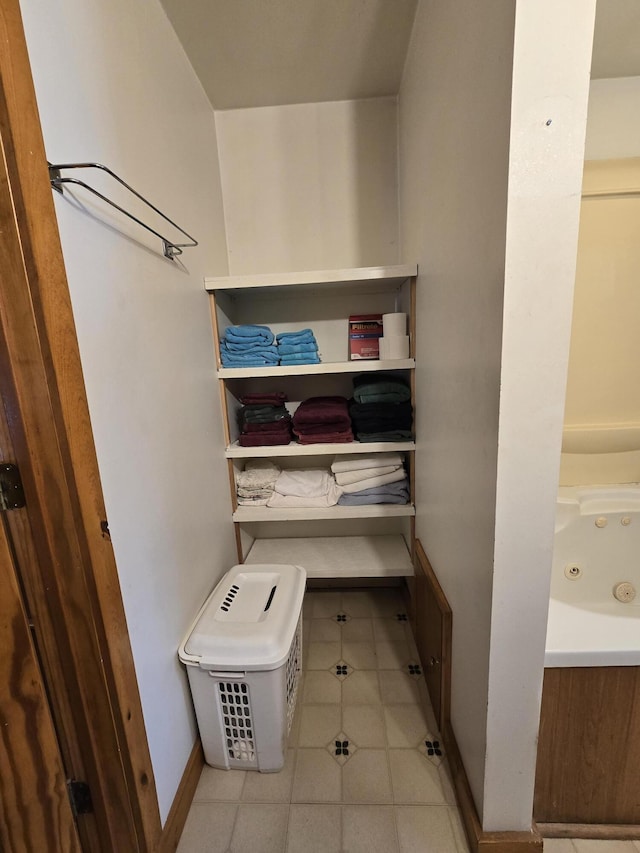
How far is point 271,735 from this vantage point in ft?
3.49

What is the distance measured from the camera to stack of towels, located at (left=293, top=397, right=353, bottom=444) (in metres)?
1.54

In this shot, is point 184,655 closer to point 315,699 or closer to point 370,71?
point 315,699

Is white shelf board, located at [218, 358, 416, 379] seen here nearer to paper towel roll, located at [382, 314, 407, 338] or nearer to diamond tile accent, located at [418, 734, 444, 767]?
paper towel roll, located at [382, 314, 407, 338]

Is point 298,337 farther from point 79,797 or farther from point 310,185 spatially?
point 79,797

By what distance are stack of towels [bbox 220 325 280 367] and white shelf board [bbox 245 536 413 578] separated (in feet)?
2.95

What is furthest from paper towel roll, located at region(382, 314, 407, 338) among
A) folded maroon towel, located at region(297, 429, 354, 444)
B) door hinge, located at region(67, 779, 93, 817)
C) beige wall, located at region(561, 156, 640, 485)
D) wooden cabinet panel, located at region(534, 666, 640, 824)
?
door hinge, located at region(67, 779, 93, 817)

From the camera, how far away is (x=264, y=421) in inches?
63.3

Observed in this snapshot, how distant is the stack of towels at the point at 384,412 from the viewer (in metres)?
1.54

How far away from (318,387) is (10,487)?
4.34 ft

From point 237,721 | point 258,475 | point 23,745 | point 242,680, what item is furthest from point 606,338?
point 23,745

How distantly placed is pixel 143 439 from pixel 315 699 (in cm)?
113

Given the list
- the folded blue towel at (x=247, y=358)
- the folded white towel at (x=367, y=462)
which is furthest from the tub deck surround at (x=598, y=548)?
the folded blue towel at (x=247, y=358)

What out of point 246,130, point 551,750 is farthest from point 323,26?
point 551,750

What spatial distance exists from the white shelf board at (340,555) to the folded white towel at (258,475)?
36 cm
